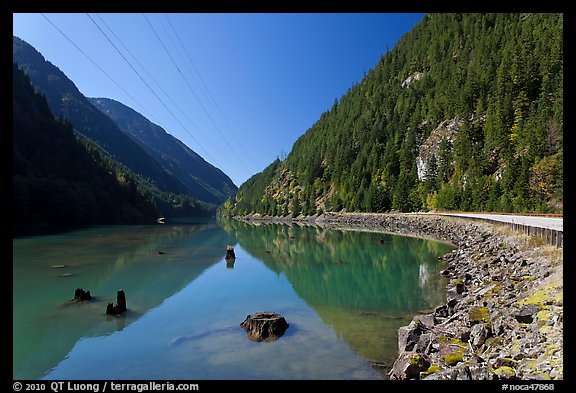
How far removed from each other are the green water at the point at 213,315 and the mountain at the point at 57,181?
6401cm

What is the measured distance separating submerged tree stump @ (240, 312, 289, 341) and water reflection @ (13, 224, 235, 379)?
687 centimetres

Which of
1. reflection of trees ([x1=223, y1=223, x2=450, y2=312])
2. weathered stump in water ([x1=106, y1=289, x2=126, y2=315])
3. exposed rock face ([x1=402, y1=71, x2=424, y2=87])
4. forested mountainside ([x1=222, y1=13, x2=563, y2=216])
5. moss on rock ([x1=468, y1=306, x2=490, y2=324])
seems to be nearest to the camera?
moss on rock ([x1=468, y1=306, x2=490, y2=324])

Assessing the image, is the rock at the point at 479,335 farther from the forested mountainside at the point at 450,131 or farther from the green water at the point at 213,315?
the forested mountainside at the point at 450,131

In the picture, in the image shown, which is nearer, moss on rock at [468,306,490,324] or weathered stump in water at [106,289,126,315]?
moss on rock at [468,306,490,324]

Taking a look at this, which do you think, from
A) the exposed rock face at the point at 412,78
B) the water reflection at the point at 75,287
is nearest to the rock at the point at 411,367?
the water reflection at the point at 75,287

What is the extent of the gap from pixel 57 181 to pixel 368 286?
107 m

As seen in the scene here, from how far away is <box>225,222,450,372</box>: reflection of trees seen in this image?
14.8m

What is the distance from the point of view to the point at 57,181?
3944 inches

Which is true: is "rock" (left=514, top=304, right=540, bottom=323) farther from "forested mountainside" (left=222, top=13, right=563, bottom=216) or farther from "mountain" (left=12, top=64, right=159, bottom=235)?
"mountain" (left=12, top=64, right=159, bottom=235)

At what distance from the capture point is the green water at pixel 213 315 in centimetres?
1200

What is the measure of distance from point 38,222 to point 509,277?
10235 cm

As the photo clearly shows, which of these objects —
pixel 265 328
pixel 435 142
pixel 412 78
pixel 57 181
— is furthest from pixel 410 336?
pixel 412 78

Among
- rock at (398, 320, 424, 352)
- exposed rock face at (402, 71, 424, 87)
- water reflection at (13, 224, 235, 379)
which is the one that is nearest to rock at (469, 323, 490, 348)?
rock at (398, 320, 424, 352)

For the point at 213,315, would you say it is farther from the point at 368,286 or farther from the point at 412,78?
the point at 412,78
